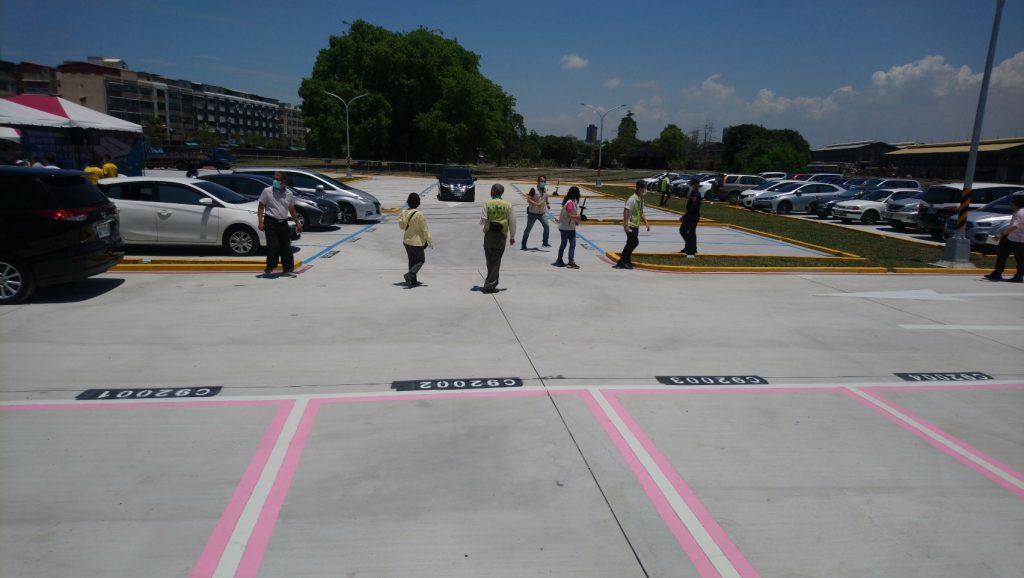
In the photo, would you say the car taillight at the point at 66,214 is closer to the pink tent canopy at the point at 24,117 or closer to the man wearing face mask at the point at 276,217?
the man wearing face mask at the point at 276,217

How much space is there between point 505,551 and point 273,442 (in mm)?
2238

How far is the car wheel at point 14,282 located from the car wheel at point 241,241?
4138 millimetres

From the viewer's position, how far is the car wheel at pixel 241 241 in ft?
40.8

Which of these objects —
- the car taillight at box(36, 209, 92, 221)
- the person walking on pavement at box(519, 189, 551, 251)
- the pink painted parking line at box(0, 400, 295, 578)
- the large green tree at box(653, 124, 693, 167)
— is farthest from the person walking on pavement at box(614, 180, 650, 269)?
the large green tree at box(653, 124, 693, 167)

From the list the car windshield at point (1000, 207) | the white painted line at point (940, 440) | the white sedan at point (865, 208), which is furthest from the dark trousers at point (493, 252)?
the white sedan at point (865, 208)

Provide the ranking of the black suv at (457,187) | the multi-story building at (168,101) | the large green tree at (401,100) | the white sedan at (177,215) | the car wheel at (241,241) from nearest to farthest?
the white sedan at (177,215), the car wheel at (241,241), the black suv at (457,187), the large green tree at (401,100), the multi-story building at (168,101)

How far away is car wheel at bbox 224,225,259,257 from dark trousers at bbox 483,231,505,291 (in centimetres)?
522

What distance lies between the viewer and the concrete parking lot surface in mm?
3594

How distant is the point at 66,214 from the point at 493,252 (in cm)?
594

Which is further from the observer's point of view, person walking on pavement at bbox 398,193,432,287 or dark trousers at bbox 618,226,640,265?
dark trousers at bbox 618,226,640,265

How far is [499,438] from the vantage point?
498cm

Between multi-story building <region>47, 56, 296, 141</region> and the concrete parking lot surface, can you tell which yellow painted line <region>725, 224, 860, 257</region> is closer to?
the concrete parking lot surface

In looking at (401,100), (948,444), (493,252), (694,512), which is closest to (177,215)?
(493,252)

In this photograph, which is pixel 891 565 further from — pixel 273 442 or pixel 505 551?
pixel 273 442
